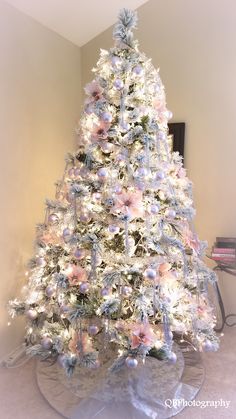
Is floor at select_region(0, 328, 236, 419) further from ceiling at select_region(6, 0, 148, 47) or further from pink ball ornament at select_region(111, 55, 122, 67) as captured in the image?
ceiling at select_region(6, 0, 148, 47)

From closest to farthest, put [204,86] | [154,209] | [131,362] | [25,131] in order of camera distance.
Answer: [131,362]
[154,209]
[25,131]
[204,86]

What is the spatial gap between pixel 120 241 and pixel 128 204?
0.78 ft

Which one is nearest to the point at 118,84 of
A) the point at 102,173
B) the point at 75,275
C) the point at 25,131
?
the point at 102,173

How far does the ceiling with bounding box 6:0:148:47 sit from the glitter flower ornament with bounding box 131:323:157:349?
80.2 inches

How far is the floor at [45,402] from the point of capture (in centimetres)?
173

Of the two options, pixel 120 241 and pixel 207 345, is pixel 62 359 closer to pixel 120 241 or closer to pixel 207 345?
pixel 120 241

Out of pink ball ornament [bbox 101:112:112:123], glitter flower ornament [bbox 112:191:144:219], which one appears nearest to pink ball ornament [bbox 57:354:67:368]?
glitter flower ornament [bbox 112:191:144:219]

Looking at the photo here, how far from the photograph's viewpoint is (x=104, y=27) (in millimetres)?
2678

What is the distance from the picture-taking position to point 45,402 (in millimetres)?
1821

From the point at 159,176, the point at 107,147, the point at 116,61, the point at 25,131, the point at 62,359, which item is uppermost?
the point at 116,61

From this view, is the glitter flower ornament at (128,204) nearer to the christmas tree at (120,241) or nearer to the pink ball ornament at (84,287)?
the christmas tree at (120,241)

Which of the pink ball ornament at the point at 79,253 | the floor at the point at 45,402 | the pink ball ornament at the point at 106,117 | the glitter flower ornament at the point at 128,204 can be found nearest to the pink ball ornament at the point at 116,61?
the pink ball ornament at the point at 106,117

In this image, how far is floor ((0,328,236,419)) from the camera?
1733mm

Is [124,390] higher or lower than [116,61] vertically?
lower
